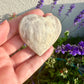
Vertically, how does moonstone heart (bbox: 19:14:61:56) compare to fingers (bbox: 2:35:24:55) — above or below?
above

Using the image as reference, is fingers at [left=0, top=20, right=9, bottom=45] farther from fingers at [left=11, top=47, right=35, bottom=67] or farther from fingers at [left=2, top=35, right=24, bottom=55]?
fingers at [left=11, top=47, right=35, bottom=67]

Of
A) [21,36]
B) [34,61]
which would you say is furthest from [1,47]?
[34,61]

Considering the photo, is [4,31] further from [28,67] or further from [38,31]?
[28,67]

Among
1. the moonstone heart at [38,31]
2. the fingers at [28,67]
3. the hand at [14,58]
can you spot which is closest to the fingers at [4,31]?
the hand at [14,58]

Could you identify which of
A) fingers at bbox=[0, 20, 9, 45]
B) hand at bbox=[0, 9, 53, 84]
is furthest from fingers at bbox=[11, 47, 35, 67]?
fingers at bbox=[0, 20, 9, 45]

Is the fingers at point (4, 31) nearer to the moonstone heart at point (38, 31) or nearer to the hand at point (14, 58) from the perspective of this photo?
the hand at point (14, 58)

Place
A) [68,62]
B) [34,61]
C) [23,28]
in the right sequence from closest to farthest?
[23,28] → [34,61] → [68,62]

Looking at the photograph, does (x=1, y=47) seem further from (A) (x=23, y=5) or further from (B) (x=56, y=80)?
(B) (x=56, y=80)
